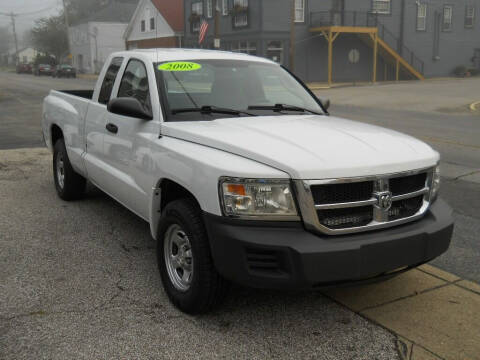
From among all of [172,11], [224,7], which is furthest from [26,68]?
[224,7]

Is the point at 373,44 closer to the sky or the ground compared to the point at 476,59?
closer to the sky

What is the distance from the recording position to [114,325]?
3.53m

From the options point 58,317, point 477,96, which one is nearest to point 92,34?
point 477,96

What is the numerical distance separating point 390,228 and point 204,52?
8.62 ft

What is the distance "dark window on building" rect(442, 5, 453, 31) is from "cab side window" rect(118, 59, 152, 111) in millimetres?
40481

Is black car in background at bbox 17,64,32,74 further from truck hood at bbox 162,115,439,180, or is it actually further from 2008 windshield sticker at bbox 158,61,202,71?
truck hood at bbox 162,115,439,180

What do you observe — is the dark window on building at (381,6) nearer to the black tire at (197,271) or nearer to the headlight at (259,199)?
the black tire at (197,271)

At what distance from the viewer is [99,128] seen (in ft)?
17.1

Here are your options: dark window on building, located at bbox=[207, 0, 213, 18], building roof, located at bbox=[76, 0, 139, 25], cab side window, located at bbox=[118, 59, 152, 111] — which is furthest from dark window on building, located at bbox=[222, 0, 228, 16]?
cab side window, located at bbox=[118, 59, 152, 111]

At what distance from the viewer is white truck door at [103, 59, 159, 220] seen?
4207 millimetres

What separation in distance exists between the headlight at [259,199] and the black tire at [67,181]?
12.1ft

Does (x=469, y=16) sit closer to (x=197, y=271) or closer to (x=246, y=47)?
(x=246, y=47)

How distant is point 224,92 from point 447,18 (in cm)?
4107

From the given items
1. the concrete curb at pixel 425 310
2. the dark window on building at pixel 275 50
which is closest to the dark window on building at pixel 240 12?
the dark window on building at pixel 275 50
